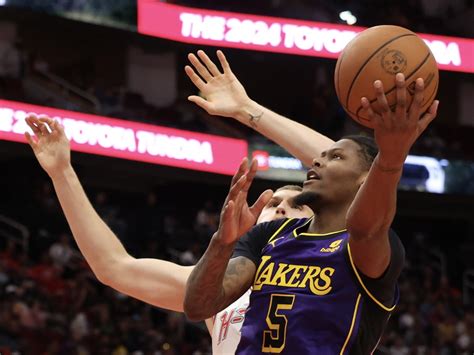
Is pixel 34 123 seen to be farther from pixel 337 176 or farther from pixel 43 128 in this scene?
pixel 337 176

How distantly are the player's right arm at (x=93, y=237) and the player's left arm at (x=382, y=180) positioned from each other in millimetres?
1162

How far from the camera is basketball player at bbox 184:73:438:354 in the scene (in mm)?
3018

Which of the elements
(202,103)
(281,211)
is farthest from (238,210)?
(281,211)

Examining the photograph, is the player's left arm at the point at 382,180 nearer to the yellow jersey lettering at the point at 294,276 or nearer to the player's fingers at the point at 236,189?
the yellow jersey lettering at the point at 294,276

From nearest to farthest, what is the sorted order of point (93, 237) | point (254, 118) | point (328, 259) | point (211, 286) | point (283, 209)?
point (211, 286)
point (328, 259)
point (93, 237)
point (254, 118)
point (283, 209)

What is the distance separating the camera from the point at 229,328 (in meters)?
4.38

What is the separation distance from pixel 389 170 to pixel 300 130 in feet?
4.46

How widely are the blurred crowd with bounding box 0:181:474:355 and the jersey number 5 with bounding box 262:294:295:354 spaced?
8127 millimetres

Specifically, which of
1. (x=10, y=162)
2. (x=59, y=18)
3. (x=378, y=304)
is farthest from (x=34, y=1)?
(x=378, y=304)

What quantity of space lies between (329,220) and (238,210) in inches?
21.0

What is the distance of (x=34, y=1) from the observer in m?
18.5

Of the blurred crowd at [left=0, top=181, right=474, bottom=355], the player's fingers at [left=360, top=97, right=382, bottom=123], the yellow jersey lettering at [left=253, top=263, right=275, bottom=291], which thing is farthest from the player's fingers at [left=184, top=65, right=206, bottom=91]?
the blurred crowd at [left=0, top=181, right=474, bottom=355]

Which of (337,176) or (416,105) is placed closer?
(416,105)

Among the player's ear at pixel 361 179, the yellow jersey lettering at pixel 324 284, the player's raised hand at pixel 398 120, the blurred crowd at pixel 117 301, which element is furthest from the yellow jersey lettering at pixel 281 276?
the blurred crowd at pixel 117 301
